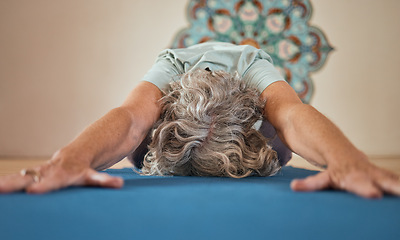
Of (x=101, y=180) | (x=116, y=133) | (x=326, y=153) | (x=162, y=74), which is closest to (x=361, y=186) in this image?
(x=326, y=153)

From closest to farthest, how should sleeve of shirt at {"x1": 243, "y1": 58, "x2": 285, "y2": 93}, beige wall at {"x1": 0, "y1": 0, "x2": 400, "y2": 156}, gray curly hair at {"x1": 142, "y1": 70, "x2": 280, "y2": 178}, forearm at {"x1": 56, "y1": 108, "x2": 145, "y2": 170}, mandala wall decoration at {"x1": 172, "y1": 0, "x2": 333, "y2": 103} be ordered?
forearm at {"x1": 56, "y1": 108, "x2": 145, "y2": 170}
gray curly hair at {"x1": 142, "y1": 70, "x2": 280, "y2": 178}
sleeve of shirt at {"x1": 243, "y1": 58, "x2": 285, "y2": 93}
beige wall at {"x1": 0, "y1": 0, "x2": 400, "y2": 156}
mandala wall decoration at {"x1": 172, "y1": 0, "x2": 333, "y2": 103}

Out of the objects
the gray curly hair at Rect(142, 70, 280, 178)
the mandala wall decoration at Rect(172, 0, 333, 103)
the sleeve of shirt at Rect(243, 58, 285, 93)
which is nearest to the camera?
the gray curly hair at Rect(142, 70, 280, 178)

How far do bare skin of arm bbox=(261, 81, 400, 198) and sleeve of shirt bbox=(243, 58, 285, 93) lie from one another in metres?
0.18

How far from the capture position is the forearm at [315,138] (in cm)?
84

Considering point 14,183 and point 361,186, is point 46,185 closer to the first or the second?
point 14,183

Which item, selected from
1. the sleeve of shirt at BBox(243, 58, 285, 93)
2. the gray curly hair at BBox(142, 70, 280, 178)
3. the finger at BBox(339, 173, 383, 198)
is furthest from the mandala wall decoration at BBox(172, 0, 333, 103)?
the finger at BBox(339, 173, 383, 198)

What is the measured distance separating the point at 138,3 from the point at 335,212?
16.0ft

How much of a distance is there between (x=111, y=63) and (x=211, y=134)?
398cm

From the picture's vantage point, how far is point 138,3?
500cm

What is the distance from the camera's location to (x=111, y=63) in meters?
4.95

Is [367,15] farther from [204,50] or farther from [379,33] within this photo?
[204,50]

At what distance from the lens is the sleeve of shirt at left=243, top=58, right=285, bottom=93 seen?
1.46m

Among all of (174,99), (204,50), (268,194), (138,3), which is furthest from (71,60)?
(268,194)

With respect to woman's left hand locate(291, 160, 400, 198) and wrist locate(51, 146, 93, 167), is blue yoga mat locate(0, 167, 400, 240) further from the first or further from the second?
wrist locate(51, 146, 93, 167)
